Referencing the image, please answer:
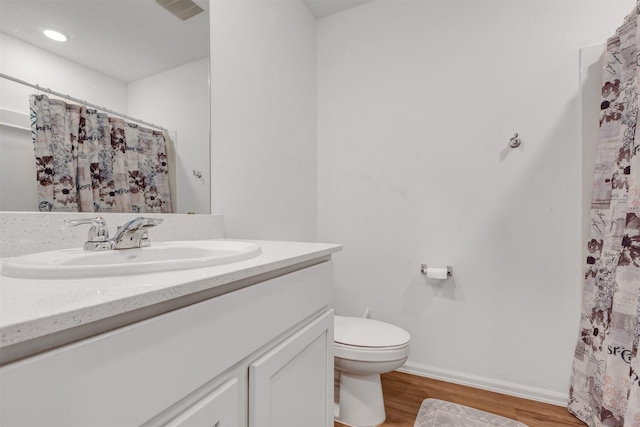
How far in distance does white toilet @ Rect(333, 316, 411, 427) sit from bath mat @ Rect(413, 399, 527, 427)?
0.64 feet

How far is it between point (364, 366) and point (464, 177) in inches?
43.9

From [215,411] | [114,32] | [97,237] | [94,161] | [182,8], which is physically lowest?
[215,411]

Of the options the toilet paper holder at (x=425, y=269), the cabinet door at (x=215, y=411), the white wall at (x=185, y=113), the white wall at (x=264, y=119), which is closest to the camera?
the cabinet door at (x=215, y=411)

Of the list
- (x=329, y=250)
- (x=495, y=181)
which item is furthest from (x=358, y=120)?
(x=329, y=250)

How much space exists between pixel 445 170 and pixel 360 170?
1.66ft

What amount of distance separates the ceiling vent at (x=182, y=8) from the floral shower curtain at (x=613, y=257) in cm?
169

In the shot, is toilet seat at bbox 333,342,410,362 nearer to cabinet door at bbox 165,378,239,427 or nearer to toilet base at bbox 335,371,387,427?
toilet base at bbox 335,371,387,427

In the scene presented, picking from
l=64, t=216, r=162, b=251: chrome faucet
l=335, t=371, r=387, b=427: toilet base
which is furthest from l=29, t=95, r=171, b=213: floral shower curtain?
l=335, t=371, r=387, b=427: toilet base

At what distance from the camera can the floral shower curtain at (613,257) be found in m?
1.09

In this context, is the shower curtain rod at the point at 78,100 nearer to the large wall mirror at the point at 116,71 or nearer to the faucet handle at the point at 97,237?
the large wall mirror at the point at 116,71

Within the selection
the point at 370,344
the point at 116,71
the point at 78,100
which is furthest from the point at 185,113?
the point at 370,344

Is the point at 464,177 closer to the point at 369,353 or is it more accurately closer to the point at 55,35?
the point at 369,353

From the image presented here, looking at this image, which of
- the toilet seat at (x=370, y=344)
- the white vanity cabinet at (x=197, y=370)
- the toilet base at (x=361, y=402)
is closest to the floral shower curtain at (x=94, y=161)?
the white vanity cabinet at (x=197, y=370)

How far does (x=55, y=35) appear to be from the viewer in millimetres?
853
